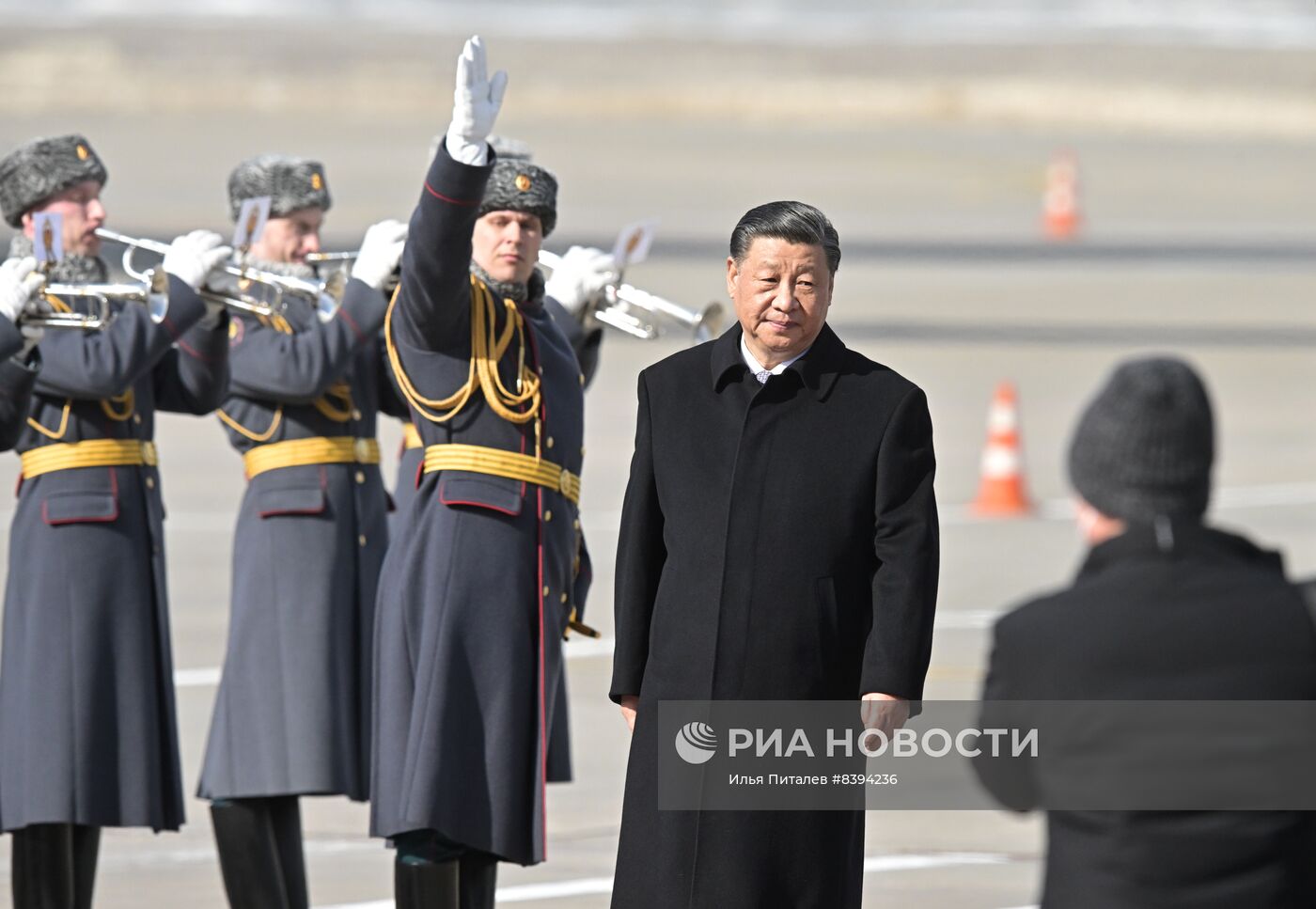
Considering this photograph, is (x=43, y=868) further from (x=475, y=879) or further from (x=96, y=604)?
(x=475, y=879)

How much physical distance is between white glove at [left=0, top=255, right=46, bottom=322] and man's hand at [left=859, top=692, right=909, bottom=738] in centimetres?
220

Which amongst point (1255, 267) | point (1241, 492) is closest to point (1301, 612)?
point (1241, 492)

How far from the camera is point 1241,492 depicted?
14.4 meters

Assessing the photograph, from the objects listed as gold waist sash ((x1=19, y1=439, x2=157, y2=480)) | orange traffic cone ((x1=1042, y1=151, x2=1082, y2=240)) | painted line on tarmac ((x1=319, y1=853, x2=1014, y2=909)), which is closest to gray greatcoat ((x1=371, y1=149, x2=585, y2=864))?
gold waist sash ((x1=19, y1=439, x2=157, y2=480))

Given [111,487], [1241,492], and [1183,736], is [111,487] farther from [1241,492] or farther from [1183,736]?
[1241,492]

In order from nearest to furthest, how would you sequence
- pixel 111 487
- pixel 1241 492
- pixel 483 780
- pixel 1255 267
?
pixel 483 780 < pixel 111 487 < pixel 1241 492 < pixel 1255 267

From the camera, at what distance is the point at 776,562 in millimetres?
4816

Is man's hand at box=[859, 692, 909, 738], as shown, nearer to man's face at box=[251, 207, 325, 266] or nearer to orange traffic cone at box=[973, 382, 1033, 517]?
man's face at box=[251, 207, 325, 266]

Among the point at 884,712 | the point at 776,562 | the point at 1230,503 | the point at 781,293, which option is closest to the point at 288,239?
the point at 781,293

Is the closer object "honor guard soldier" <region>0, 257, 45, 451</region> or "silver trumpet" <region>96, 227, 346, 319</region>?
"honor guard soldier" <region>0, 257, 45, 451</region>

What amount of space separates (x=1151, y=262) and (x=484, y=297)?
20.7 metres

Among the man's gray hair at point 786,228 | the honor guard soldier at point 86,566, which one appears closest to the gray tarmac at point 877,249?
the man's gray hair at point 786,228

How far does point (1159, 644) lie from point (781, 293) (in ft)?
5.13

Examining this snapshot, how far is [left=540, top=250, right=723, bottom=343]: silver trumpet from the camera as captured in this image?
21.8ft
